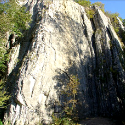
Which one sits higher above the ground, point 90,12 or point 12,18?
point 90,12

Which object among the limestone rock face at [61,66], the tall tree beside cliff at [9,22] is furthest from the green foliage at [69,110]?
the tall tree beside cliff at [9,22]

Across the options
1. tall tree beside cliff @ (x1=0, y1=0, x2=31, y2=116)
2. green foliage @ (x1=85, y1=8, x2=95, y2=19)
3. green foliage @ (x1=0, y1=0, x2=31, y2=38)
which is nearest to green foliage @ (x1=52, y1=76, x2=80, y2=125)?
tall tree beside cliff @ (x1=0, y1=0, x2=31, y2=116)

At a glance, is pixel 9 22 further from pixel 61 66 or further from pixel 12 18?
pixel 61 66

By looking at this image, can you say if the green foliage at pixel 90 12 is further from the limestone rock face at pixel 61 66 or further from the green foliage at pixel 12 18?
the green foliage at pixel 12 18

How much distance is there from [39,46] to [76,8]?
8.57 meters

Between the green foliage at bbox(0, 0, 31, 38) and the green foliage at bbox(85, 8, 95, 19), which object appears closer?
the green foliage at bbox(0, 0, 31, 38)

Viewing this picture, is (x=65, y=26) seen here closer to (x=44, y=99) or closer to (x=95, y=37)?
(x=95, y=37)

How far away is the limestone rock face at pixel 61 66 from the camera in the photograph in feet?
22.6

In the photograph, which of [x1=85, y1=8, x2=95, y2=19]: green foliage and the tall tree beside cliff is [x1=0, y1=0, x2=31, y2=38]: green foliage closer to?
the tall tree beside cliff

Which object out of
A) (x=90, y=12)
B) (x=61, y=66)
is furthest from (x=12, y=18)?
(x=90, y=12)

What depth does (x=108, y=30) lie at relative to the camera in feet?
45.1

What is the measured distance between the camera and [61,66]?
886cm

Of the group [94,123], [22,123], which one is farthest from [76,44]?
[22,123]

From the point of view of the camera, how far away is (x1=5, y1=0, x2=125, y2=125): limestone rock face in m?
6.90
